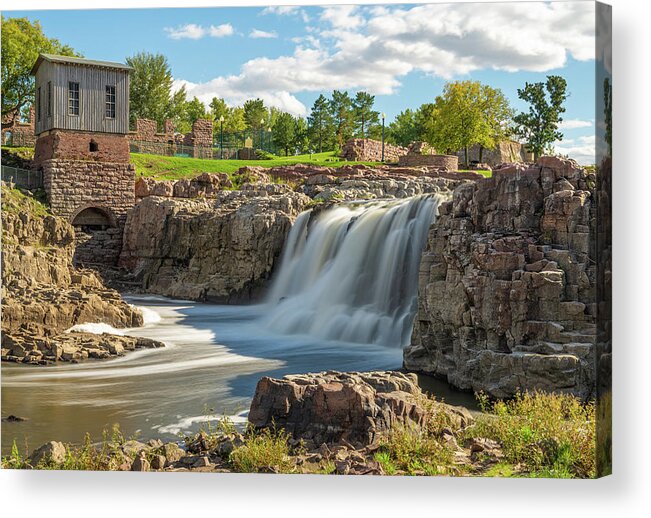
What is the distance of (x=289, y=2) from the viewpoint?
7.93 m

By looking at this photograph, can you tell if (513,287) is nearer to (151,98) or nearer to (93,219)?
(93,219)

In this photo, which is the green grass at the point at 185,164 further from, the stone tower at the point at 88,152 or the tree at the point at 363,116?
the tree at the point at 363,116

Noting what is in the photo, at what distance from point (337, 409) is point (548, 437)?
6.31 ft

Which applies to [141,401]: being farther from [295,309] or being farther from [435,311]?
[295,309]

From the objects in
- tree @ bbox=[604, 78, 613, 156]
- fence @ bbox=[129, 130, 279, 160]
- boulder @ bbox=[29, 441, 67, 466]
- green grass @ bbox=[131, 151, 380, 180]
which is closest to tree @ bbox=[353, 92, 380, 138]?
green grass @ bbox=[131, 151, 380, 180]

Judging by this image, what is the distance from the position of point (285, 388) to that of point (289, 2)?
3922mm

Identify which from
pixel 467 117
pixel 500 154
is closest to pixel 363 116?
pixel 467 117

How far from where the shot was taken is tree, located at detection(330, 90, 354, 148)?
1798 centimetres

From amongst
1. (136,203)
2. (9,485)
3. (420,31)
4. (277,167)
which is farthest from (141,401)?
(277,167)

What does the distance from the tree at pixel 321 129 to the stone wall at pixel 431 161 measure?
93.9 inches

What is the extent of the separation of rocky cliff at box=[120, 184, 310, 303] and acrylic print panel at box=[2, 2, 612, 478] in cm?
9

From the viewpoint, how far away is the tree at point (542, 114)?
8.78 m

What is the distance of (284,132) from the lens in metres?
22.4

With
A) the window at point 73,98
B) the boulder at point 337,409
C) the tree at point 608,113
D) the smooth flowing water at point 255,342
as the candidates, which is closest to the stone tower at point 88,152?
the window at point 73,98
